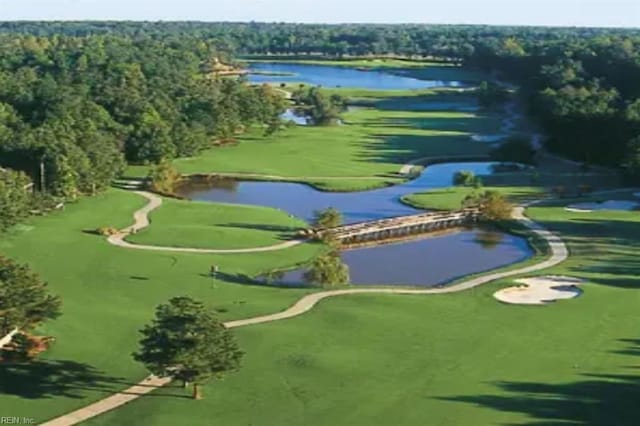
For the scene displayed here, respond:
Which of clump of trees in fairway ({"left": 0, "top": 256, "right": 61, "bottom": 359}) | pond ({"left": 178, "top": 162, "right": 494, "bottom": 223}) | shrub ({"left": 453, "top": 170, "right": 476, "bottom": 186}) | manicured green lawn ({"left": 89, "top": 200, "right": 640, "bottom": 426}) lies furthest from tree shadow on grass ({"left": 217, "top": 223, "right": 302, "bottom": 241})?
clump of trees in fairway ({"left": 0, "top": 256, "right": 61, "bottom": 359})

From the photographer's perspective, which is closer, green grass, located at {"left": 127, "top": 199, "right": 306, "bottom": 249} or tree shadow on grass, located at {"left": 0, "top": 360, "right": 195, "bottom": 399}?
tree shadow on grass, located at {"left": 0, "top": 360, "right": 195, "bottom": 399}

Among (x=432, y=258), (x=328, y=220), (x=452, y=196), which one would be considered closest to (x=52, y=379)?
(x=328, y=220)

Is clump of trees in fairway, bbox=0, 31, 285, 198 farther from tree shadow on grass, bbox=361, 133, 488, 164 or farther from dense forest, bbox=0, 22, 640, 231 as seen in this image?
tree shadow on grass, bbox=361, 133, 488, 164

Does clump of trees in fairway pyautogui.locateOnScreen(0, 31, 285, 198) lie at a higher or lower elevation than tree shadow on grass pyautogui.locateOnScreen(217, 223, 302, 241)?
higher

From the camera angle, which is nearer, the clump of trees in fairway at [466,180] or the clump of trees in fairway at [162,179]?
the clump of trees in fairway at [162,179]

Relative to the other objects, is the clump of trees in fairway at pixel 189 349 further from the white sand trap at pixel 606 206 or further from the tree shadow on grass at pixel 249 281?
the white sand trap at pixel 606 206

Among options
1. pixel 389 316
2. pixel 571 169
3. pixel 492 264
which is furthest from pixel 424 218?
pixel 571 169

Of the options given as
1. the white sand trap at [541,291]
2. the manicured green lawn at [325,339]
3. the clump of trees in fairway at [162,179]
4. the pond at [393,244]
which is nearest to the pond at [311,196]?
the pond at [393,244]
